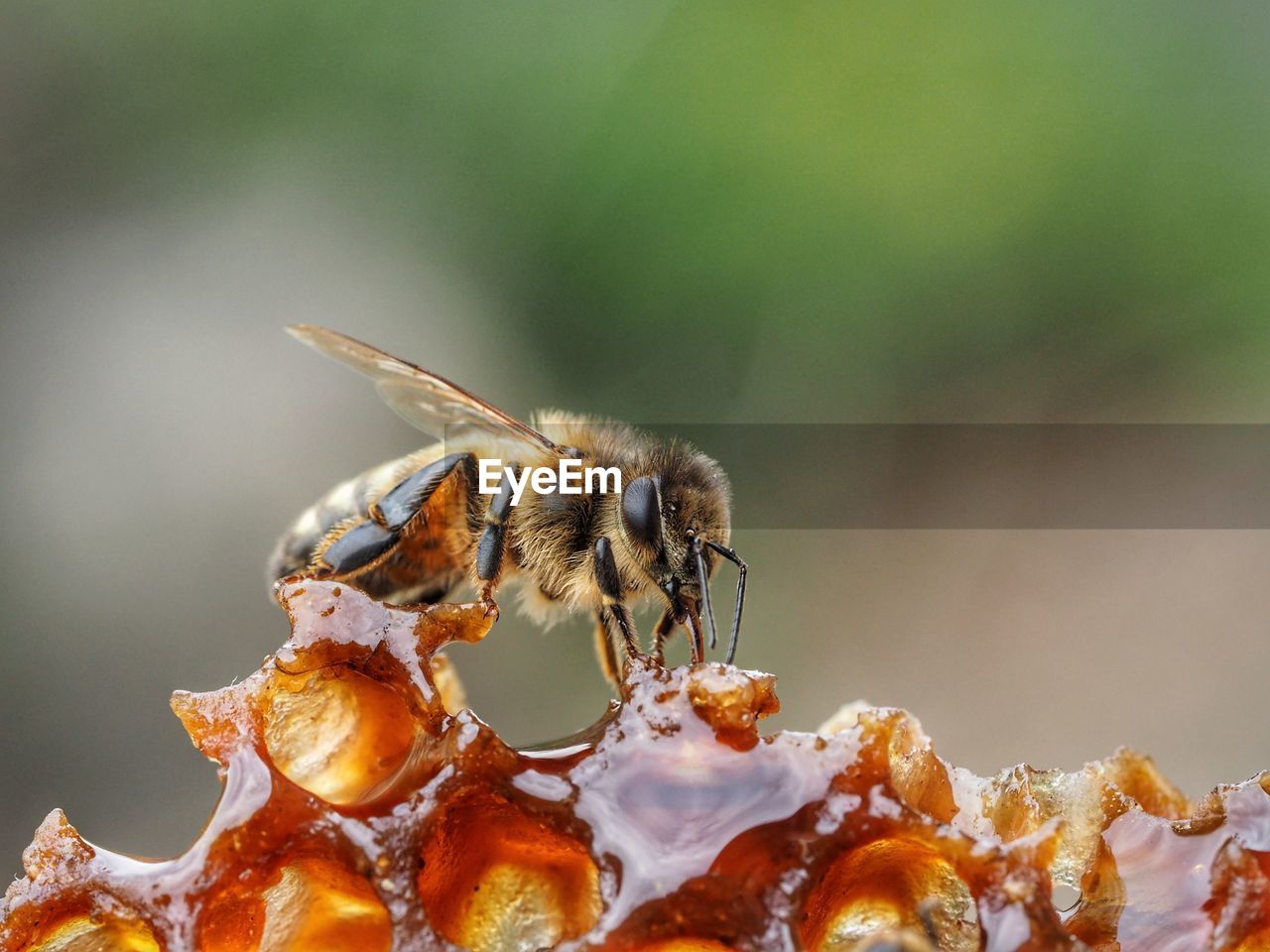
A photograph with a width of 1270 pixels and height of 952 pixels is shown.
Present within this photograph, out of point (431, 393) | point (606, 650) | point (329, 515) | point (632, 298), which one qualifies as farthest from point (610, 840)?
point (632, 298)

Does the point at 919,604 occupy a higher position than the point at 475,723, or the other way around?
the point at 919,604

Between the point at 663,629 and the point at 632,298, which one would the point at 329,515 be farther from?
the point at 632,298

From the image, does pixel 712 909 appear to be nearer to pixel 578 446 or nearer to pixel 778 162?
pixel 578 446

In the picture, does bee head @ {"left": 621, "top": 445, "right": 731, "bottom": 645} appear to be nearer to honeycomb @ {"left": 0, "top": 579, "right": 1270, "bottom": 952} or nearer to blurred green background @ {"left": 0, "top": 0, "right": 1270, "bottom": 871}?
honeycomb @ {"left": 0, "top": 579, "right": 1270, "bottom": 952}

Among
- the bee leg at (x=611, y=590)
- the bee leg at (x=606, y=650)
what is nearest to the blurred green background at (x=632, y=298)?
the bee leg at (x=606, y=650)

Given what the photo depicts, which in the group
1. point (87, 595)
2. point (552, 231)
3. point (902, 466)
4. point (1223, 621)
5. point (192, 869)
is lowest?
point (192, 869)

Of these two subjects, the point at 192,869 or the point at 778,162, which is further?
the point at 778,162

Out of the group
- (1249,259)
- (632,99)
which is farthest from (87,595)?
(1249,259)
